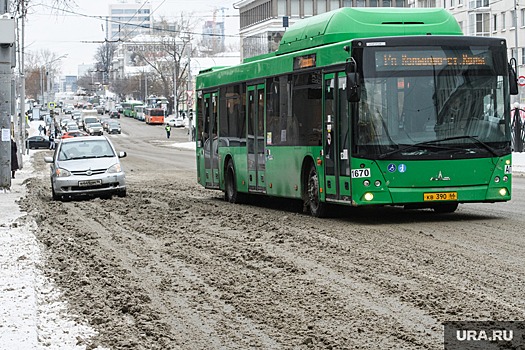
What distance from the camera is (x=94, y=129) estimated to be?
11381cm

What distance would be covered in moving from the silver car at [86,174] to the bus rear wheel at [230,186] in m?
3.41

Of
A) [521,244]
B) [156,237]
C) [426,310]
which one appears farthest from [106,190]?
[426,310]

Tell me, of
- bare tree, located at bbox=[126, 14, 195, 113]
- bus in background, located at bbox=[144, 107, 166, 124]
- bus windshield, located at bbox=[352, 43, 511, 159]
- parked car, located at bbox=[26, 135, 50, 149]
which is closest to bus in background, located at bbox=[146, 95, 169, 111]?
bare tree, located at bbox=[126, 14, 195, 113]

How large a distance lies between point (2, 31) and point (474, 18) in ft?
212

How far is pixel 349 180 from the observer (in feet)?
53.3

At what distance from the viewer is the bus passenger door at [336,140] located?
53.8 ft

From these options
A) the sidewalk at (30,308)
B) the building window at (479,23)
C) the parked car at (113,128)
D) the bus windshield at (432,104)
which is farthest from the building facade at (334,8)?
the sidewalk at (30,308)

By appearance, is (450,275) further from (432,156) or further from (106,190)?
(106,190)

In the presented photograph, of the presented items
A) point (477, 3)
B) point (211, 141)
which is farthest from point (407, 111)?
point (477, 3)

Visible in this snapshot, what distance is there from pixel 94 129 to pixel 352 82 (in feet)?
327

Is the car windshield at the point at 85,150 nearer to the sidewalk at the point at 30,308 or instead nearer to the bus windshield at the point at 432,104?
the sidewalk at the point at 30,308

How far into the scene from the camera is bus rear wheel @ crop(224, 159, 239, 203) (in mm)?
23016

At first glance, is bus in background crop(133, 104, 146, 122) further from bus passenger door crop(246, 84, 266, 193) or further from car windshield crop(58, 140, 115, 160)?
bus passenger door crop(246, 84, 266, 193)

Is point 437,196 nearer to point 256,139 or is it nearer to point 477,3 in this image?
point 256,139
